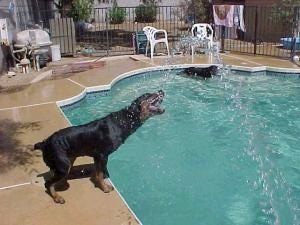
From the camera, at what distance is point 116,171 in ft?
20.6

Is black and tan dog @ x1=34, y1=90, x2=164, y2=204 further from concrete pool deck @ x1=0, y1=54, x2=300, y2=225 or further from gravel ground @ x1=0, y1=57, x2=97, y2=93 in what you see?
gravel ground @ x1=0, y1=57, x2=97, y2=93

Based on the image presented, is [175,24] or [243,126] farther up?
[175,24]

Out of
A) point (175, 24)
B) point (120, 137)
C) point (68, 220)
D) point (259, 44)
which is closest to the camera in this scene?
point (68, 220)

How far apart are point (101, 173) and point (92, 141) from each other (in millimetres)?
427

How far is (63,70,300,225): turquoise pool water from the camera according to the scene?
17.3 feet

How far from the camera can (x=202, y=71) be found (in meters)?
11.9

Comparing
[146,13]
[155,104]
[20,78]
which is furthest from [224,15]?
[146,13]

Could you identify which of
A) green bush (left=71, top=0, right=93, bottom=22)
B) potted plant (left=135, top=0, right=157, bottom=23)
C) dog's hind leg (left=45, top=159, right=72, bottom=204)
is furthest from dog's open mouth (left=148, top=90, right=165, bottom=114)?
potted plant (left=135, top=0, right=157, bottom=23)

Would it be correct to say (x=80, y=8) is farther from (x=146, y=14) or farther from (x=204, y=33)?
(x=146, y=14)

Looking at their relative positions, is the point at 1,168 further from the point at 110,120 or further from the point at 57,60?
the point at 57,60

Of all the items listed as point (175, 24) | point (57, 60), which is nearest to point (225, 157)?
point (57, 60)

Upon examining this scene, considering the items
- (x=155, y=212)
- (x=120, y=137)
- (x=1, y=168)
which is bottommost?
(x=155, y=212)

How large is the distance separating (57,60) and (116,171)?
7.53 metres

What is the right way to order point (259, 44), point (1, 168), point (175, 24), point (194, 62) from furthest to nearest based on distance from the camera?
1. point (175, 24)
2. point (259, 44)
3. point (194, 62)
4. point (1, 168)
